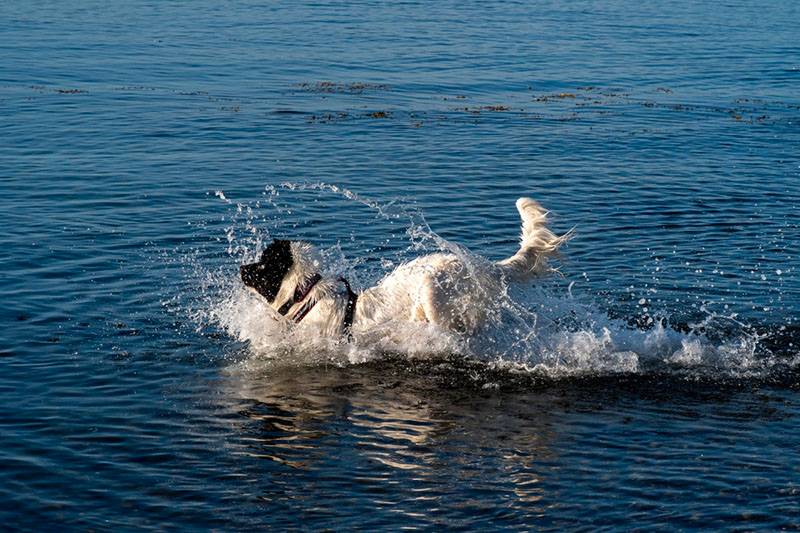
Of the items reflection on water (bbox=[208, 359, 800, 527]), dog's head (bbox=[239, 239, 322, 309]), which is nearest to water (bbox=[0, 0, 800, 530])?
reflection on water (bbox=[208, 359, 800, 527])

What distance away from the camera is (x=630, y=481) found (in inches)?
266

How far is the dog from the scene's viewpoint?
8805mm

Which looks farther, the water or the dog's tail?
the dog's tail

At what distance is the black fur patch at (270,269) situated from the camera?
8.76 meters

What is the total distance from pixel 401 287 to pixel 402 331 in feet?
1.25

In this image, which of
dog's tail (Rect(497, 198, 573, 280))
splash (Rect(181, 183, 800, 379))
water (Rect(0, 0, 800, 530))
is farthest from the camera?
dog's tail (Rect(497, 198, 573, 280))

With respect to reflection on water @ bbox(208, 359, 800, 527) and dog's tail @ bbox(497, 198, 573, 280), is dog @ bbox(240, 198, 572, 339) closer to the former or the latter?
dog's tail @ bbox(497, 198, 573, 280)

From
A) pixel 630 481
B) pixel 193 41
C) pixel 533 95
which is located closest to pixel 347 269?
pixel 630 481

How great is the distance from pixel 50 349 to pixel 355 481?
3.65 meters

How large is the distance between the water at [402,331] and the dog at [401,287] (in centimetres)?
22

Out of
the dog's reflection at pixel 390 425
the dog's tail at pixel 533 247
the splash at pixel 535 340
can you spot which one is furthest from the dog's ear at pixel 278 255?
the dog's tail at pixel 533 247

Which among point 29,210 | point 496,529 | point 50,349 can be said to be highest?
point 29,210

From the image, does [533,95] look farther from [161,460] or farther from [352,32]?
[161,460]

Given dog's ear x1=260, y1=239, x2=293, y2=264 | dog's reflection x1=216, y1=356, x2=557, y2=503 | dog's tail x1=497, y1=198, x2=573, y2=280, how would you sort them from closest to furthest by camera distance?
dog's reflection x1=216, y1=356, x2=557, y2=503 → dog's ear x1=260, y1=239, x2=293, y2=264 → dog's tail x1=497, y1=198, x2=573, y2=280
